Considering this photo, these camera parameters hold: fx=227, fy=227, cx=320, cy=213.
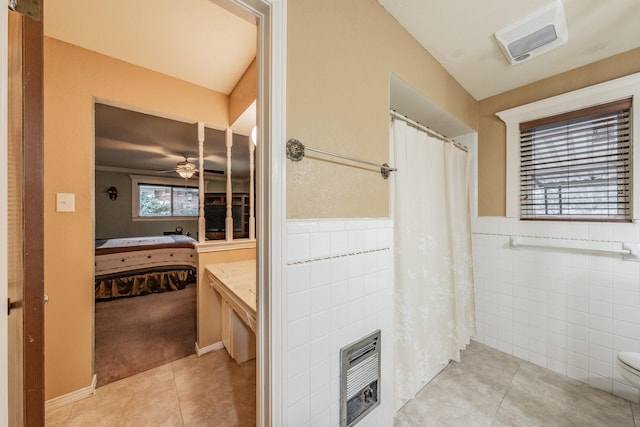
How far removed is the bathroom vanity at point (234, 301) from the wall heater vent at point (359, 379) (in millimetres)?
737

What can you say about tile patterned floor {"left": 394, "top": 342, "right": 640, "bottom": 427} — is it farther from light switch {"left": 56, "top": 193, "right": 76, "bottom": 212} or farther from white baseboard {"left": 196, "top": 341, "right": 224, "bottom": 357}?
light switch {"left": 56, "top": 193, "right": 76, "bottom": 212}

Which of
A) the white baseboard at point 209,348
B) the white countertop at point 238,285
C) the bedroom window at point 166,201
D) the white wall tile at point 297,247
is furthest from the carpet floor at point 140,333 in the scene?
the bedroom window at point 166,201

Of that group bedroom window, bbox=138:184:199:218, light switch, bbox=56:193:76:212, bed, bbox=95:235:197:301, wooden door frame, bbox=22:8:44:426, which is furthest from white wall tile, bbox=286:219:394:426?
bedroom window, bbox=138:184:199:218

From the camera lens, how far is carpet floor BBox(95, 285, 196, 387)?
1831 millimetres

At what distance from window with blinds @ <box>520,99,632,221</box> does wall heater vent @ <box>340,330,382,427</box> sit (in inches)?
69.6

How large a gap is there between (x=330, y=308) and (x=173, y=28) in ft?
6.24

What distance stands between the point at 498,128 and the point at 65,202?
11.1ft

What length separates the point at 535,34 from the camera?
4.23ft

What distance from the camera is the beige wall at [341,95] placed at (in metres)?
0.90

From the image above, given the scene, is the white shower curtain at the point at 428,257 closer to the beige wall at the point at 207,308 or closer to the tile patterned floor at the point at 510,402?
the tile patterned floor at the point at 510,402

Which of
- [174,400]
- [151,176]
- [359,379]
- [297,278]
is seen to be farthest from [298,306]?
[151,176]

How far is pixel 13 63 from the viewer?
0.52 m

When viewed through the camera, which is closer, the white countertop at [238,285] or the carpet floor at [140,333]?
the white countertop at [238,285]

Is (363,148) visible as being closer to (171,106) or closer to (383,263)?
(383,263)
